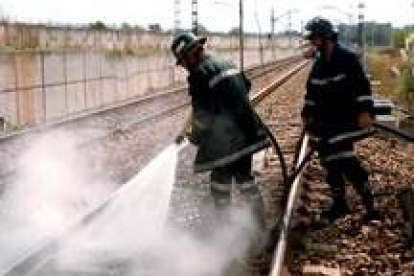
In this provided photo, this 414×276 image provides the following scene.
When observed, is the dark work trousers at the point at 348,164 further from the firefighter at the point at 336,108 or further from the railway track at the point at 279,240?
the railway track at the point at 279,240

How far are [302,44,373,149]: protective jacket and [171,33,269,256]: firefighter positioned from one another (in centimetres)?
115

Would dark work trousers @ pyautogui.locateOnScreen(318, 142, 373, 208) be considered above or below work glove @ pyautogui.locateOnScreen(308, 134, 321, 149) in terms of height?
below

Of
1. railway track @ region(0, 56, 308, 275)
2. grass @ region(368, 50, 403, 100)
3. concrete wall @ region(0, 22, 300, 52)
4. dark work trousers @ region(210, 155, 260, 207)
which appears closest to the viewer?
railway track @ region(0, 56, 308, 275)

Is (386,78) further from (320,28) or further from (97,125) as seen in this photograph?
(320,28)

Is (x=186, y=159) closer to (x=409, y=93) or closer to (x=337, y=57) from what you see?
(x=337, y=57)

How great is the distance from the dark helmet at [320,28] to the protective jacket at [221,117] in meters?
1.00

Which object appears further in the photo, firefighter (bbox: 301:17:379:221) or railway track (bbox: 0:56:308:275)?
firefighter (bbox: 301:17:379:221)

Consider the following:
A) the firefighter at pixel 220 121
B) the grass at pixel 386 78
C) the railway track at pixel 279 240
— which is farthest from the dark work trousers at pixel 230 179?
the grass at pixel 386 78

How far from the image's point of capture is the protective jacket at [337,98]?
29.1ft

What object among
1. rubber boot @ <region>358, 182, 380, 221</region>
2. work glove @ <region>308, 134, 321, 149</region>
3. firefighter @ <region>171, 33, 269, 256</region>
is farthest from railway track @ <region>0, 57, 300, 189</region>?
rubber boot @ <region>358, 182, 380, 221</region>

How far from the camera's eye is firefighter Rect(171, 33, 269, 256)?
302 inches

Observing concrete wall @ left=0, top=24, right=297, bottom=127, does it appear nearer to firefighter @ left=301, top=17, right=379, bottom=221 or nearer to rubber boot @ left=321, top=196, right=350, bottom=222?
rubber boot @ left=321, top=196, right=350, bottom=222

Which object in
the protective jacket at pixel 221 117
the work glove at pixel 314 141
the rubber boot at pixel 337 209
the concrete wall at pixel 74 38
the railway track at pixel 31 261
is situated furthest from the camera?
the concrete wall at pixel 74 38

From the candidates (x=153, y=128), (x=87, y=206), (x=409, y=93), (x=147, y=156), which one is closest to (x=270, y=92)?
(x=409, y=93)
